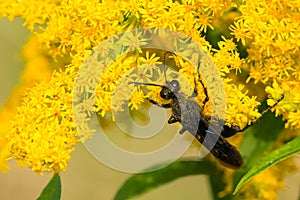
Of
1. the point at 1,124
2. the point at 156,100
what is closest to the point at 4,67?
the point at 1,124

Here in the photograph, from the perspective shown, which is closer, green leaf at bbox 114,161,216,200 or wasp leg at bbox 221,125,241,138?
wasp leg at bbox 221,125,241,138

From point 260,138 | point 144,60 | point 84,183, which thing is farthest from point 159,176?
point 84,183

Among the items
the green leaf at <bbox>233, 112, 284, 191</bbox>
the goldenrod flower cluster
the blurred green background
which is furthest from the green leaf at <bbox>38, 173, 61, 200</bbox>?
the blurred green background

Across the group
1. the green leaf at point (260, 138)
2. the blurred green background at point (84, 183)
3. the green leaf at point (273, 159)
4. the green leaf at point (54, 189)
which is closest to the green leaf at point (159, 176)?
the green leaf at point (260, 138)

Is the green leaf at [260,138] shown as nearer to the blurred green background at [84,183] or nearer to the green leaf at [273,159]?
the green leaf at [273,159]

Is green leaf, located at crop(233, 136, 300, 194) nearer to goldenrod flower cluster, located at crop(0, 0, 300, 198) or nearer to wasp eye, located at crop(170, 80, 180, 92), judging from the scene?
goldenrod flower cluster, located at crop(0, 0, 300, 198)

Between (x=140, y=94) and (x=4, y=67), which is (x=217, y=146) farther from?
(x=4, y=67)
